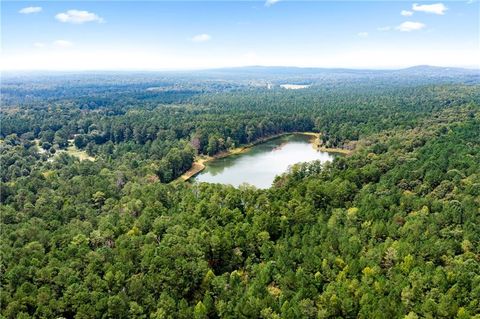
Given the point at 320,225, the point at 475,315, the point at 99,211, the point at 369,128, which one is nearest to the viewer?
the point at 475,315

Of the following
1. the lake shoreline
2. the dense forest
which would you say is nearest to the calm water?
the lake shoreline

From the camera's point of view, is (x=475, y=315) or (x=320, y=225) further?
(x=320, y=225)

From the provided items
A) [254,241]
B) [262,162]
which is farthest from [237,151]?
[254,241]

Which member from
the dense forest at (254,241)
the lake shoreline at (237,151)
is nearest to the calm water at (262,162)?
the lake shoreline at (237,151)

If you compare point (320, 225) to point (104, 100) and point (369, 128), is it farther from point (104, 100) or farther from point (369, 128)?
point (104, 100)

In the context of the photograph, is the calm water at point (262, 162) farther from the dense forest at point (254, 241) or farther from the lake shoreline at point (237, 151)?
the dense forest at point (254, 241)

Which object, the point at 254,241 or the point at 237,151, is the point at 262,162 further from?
the point at 254,241

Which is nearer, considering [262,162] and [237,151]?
[262,162]

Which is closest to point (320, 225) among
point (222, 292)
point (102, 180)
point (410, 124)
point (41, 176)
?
point (222, 292)
